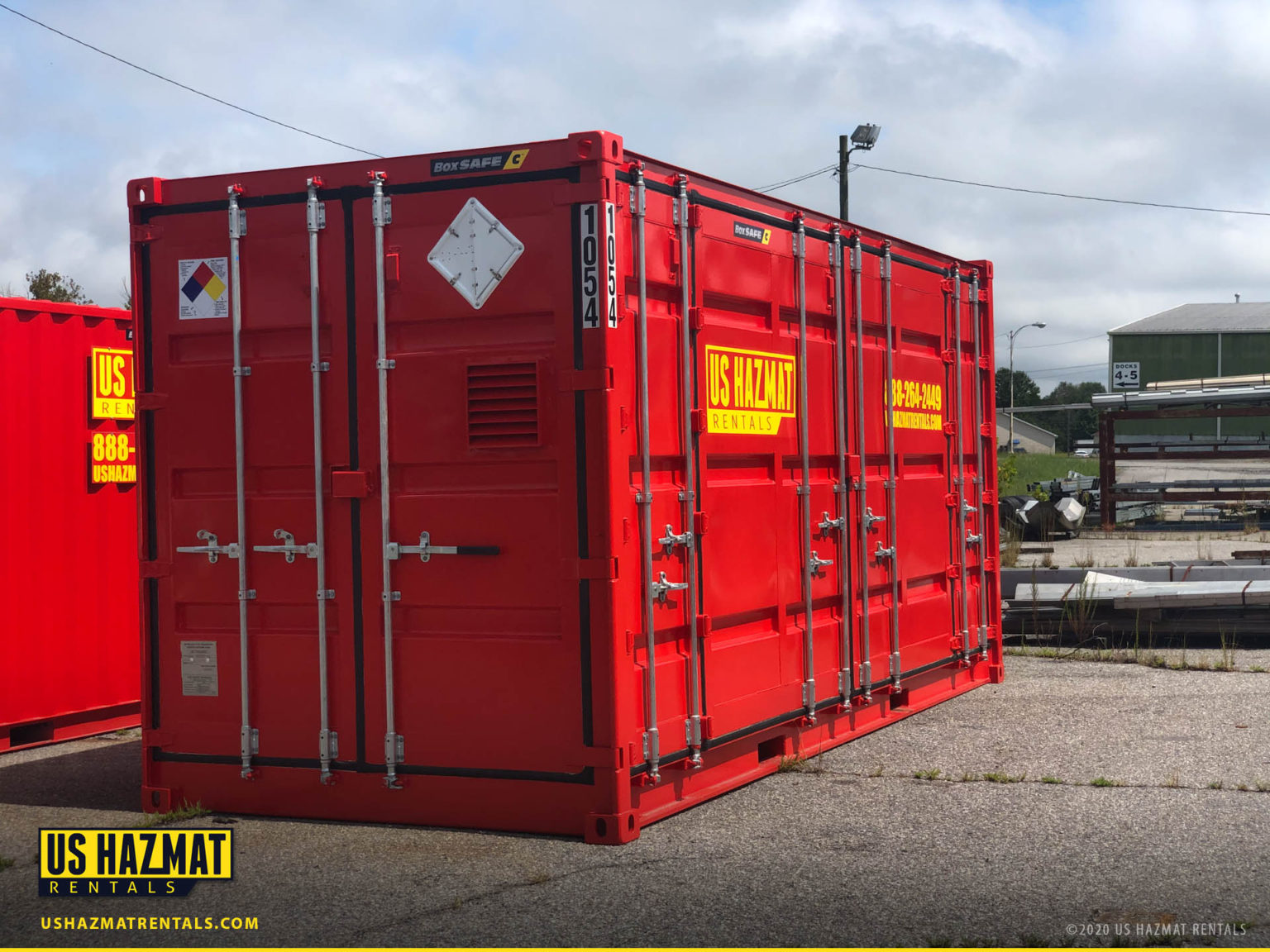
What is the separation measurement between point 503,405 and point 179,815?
2.62 m

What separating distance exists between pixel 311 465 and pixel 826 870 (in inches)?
120

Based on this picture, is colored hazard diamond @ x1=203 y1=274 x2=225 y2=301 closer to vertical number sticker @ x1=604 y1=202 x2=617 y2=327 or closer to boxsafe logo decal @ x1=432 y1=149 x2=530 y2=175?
boxsafe logo decal @ x1=432 y1=149 x2=530 y2=175

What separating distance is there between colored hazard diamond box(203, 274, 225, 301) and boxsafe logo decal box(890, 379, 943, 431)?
431 cm

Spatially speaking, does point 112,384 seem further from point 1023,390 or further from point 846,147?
point 1023,390

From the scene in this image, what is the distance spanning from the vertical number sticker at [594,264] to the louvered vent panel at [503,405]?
0.39 meters

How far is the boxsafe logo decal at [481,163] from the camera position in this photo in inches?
239

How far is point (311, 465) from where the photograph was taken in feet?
21.0

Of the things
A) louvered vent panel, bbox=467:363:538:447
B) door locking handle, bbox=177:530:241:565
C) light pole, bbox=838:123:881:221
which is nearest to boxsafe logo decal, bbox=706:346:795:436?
louvered vent panel, bbox=467:363:538:447

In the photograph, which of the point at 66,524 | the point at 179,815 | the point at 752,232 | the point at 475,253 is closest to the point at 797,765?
the point at 752,232

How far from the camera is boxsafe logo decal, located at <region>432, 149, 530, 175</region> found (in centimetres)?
606

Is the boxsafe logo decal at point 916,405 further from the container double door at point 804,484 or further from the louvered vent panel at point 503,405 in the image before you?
the louvered vent panel at point 503,405

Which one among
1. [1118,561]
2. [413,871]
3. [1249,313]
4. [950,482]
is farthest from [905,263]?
[1249,313]

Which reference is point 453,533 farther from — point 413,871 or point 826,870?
point 826,870

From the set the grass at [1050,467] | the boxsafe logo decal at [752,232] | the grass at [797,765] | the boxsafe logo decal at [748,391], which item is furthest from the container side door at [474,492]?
the grass at [1050,467]
